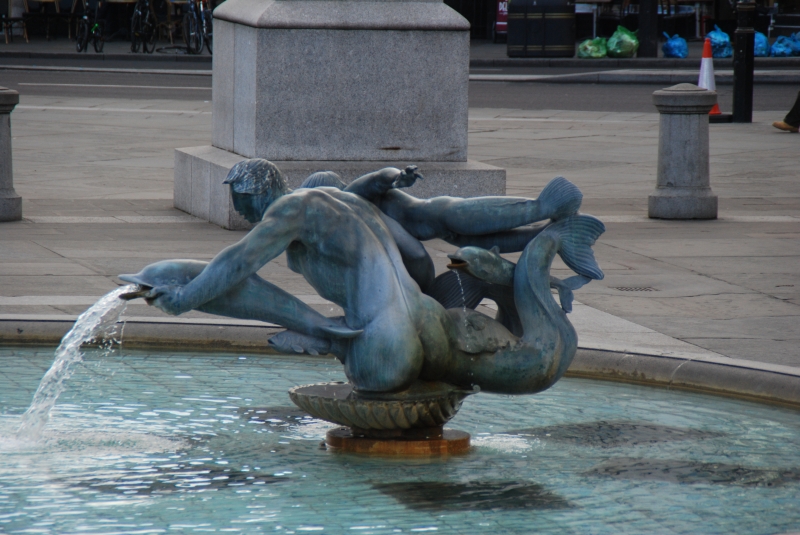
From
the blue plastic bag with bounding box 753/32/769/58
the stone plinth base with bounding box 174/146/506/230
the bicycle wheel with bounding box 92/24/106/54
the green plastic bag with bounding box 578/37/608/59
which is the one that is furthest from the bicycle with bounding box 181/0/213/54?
the stone plinth base with bounding box 174/146/506/230

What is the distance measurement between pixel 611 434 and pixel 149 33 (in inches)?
1164

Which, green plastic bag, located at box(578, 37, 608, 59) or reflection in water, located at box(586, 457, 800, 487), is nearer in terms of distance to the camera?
reflection in water, located at box(586, 457, 800, 487)

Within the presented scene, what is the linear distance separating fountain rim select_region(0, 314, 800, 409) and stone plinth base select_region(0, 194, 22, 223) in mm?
4165

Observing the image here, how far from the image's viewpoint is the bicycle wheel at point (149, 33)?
32709 millimetres

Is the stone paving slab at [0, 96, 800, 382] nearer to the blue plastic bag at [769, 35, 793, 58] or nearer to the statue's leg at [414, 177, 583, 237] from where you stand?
the statue's leg at [414, 177, 583, 237]

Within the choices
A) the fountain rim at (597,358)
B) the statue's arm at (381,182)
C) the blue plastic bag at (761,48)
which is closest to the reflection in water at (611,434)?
the fountain rim at (597,358)

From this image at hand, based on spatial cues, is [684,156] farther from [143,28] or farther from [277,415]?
[143,28]

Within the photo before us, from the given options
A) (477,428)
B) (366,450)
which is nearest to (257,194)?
(366,450)

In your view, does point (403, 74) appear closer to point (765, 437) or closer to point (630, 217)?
point (630, 217)

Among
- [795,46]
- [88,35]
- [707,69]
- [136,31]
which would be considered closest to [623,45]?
[795,46]

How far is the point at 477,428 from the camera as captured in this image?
5176 mm

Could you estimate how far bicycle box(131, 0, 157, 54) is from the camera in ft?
107

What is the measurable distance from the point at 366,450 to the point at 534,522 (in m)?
0.88

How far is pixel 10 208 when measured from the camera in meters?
10.4
